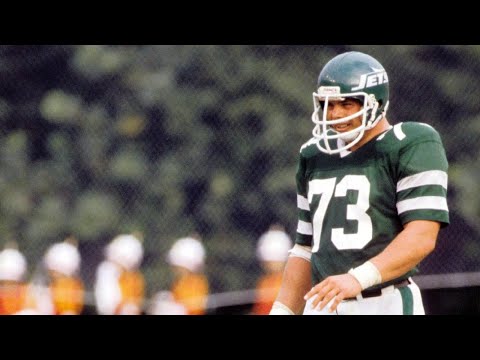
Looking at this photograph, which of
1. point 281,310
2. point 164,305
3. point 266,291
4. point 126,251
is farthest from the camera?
point 126,251

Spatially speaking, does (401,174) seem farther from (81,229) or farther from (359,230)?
(81,229)

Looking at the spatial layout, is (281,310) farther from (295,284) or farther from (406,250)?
(406,250)

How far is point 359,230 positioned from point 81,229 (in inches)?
202

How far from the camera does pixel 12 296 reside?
7.43 m

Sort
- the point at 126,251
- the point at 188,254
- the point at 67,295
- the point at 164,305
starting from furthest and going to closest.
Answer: the point at 126,251 < the point at 188,254 < the point at 67,295 < the point at 164,305

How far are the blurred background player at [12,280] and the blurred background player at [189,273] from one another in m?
0.99

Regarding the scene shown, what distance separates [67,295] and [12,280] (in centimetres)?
46

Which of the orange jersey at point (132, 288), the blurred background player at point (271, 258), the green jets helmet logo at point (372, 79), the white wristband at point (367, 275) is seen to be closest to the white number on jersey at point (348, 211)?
the white wristband at point (367, 275)

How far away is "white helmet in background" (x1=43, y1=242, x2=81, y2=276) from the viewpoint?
7538mm

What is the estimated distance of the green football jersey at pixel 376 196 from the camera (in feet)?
9.63

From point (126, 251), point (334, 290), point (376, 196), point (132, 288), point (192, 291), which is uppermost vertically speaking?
point (126, 251)

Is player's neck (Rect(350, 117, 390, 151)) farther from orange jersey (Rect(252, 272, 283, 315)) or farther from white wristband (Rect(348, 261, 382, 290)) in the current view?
orange jersey (Rect(252, 272, 283, 315))

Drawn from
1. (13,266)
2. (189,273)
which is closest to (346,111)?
(189,273)

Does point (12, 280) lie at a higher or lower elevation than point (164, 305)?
higher
